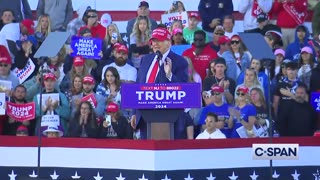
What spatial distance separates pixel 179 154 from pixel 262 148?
0.95 m

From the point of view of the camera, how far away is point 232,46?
20500 mm

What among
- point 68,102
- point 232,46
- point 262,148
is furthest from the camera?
point 232,46

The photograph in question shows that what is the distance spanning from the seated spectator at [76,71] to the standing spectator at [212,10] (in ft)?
9.27

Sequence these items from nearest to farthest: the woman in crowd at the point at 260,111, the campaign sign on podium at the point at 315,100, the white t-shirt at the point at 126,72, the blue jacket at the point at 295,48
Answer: the woman in crowd at the point at 260,111 < the campaign sign on podium at the point at 315,100 < the white t-shirt at the point at 126,72 < the blue jacket at the point at 295,48

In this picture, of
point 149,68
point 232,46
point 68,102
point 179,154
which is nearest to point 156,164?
point 179,154

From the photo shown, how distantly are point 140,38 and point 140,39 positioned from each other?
0.04 metres

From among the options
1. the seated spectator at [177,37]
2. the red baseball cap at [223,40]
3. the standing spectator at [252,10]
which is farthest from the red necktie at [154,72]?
the standing spectator at [252,10]

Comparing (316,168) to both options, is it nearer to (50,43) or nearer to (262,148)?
(262,148)

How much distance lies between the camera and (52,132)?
17.9 metres

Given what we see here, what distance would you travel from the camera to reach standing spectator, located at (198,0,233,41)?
72.3 ft

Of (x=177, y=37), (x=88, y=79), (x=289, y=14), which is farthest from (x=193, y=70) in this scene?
(x=289, y=14)

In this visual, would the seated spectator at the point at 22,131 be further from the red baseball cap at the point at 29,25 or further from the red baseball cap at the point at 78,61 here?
the red baseball cap at the point at 29,25

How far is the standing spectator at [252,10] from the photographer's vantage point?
73.4ft

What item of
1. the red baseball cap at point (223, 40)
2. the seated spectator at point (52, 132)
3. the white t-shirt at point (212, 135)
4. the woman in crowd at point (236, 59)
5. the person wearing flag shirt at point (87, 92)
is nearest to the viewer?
the white t-shirt at point (212, 135)
